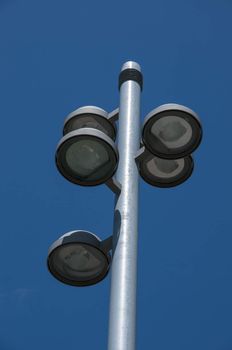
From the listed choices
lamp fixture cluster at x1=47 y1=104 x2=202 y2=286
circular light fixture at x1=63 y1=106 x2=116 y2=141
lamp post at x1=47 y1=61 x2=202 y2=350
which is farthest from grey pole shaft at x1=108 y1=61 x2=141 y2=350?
circular light fixture at x1=63 y1=106 x2=116 y2=141

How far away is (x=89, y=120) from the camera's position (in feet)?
31.4

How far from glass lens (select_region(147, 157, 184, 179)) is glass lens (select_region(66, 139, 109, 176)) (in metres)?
1.06

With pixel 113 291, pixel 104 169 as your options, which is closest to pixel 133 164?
pixel 104 169

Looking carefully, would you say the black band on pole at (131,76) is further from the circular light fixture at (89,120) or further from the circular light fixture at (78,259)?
the circular light fixture at (78,259)

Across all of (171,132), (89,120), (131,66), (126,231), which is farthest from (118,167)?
(131,66)

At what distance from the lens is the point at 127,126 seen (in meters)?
8.85

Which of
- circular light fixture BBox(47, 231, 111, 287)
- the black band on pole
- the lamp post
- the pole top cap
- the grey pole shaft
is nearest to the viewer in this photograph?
the grey pole shaft

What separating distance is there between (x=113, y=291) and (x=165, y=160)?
2.22m

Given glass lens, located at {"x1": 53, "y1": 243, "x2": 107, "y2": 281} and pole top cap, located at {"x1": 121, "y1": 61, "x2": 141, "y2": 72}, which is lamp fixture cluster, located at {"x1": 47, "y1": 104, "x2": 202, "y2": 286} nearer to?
glass lens, located at {"x1": 53, "y1": 243, "x2": 107, "y2": 281}

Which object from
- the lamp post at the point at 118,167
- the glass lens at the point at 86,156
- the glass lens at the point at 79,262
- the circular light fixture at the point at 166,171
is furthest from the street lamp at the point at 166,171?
the glass lens at the point at 79,262

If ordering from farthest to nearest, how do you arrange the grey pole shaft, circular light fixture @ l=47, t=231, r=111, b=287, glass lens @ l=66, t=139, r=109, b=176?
circular light fixture @ l=47, t=231, r=111, b=287
glass lens @ l=66, t=139, r=109, b=176
the grey pole shaft

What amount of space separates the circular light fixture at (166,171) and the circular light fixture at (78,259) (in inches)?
49.3

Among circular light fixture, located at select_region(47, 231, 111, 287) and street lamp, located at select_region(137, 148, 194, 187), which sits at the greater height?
street lamp, located at select_region(137, 148, 194, 187)

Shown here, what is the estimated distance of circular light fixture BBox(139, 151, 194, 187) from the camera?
9297 millimetres
